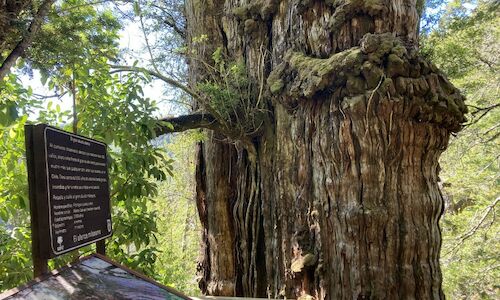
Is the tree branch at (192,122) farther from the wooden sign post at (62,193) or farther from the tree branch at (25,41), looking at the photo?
the wooden sign post at (62,193)

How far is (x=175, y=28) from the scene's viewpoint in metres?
6.39

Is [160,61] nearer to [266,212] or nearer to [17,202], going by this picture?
[266,212]

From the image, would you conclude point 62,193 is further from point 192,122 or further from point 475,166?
point 475,166

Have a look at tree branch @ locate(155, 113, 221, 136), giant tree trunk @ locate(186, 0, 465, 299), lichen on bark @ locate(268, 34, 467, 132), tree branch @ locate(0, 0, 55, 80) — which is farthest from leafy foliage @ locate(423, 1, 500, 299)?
tree branch @ locate(0, 0, 55, 80)

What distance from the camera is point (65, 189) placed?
165cm

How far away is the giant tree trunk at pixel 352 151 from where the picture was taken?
124 inches

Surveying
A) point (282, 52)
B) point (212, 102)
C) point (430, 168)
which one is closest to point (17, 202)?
point (212, 102)

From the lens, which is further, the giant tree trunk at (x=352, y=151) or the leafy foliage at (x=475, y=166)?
the leafy foliage at (x=475, y=166)

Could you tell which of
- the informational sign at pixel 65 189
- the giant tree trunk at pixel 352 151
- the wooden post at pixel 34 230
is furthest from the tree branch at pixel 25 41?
the giant tree trunk at pixel 352 151

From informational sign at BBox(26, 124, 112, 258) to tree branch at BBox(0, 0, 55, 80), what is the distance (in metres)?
0.88

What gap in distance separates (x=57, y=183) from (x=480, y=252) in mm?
7943

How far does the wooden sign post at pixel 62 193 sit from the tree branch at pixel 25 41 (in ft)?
2.90

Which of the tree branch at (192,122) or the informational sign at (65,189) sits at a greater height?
the tree branch at (192,122)

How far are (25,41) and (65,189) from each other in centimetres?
128
